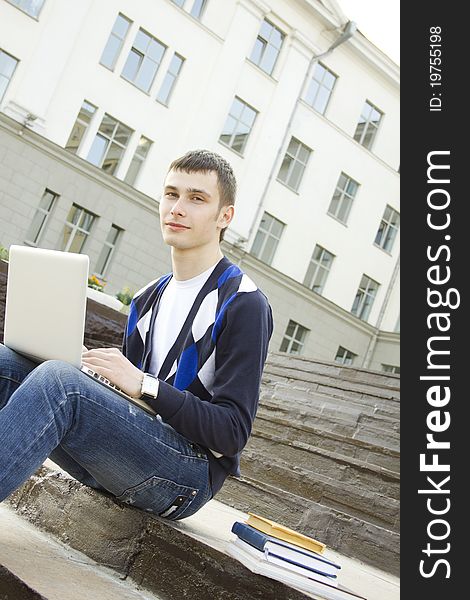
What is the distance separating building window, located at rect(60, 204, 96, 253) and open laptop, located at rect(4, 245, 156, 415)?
55.1ft

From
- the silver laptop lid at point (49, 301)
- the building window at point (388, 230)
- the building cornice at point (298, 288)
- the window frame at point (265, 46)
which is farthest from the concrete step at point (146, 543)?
the building window at point (388, 230)

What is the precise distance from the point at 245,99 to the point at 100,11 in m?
4.73

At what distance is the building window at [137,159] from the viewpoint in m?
19.6

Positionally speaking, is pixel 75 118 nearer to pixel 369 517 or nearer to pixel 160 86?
pixel 160 86

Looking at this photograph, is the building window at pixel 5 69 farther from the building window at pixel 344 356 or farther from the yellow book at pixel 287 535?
the yellow book at pixel 287 535

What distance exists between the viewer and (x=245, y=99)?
21781 millimetres

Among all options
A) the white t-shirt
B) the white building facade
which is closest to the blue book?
the white t-shirt

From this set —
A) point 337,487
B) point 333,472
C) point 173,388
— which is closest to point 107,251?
point 333,472

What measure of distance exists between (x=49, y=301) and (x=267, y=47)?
70.2 ft

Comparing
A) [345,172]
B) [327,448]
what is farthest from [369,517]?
[345,172]

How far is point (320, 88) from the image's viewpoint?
24.0 metres

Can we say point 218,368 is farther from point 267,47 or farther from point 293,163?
point 293,163

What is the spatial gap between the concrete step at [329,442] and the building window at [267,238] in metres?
16.8

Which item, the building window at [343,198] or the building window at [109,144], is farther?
the building window at [343,198]
